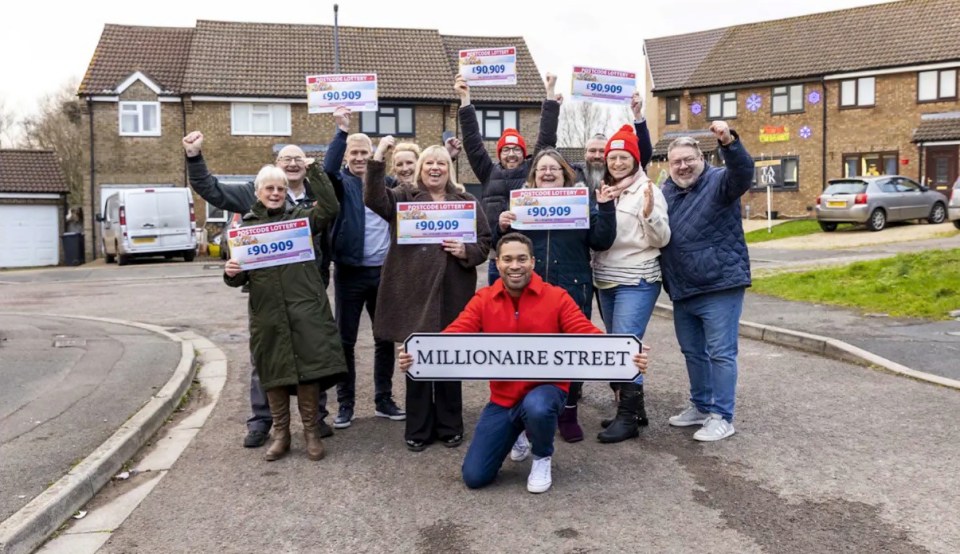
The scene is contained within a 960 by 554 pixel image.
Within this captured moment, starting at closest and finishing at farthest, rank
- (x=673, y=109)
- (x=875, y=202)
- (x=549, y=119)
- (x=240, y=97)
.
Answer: (x=549, y=119) < (x=875, y=202) < (x=240, y=97) < (x=673, y=109)

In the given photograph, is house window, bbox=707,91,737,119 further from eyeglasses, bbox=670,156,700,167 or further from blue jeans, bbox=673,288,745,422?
blue jeans, bbox=673,288,745,422

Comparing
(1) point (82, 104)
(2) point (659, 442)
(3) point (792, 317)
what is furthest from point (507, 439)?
(1) point (82, 104)

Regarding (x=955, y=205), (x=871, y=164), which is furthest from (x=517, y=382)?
(x=871, y=164)

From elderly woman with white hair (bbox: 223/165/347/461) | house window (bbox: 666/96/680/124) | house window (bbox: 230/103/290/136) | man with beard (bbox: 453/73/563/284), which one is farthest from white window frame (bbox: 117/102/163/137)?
elderly woman with white hair (bbox: 223/165/347/461)

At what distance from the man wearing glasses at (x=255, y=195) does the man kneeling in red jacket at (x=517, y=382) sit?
4.67ft

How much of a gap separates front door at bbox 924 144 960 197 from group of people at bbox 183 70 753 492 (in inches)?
1281

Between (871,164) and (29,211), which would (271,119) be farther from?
(871,164)

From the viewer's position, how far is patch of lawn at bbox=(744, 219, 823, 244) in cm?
2742

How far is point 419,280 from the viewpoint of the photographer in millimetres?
6262

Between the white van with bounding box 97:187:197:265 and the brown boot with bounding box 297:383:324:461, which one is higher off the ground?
the white van with bounding box 97:187:197:265

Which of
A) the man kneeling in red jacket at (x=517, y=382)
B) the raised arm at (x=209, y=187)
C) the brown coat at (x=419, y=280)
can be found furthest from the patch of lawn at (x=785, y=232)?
the man kneeling in red jacket at (x=517, y=382)

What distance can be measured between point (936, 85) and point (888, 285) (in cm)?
2660

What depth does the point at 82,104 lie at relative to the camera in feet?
117

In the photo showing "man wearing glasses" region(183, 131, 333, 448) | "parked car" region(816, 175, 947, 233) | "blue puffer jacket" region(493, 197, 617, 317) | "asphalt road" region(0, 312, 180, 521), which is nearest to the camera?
"asphalt road" region(0, 312, 180, 521)
